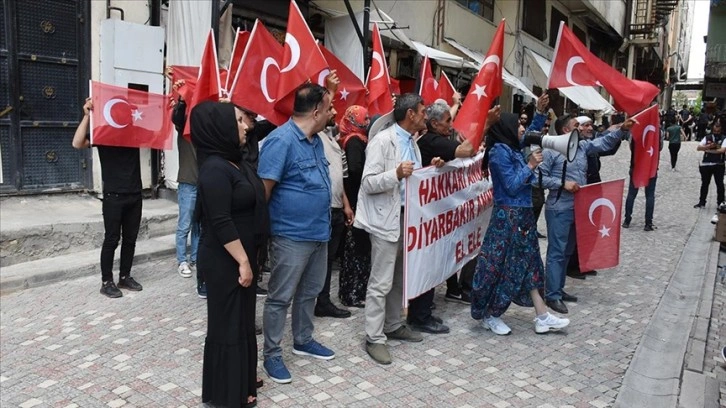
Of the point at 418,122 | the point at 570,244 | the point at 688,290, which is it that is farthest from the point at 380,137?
the point at 688,290

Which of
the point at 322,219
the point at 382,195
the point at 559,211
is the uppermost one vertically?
the point at 382,195

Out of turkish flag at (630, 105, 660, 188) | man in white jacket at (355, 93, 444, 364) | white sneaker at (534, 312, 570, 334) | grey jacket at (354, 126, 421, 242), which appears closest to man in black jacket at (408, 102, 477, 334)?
man in white jacket at (355, 93, 444, 364)

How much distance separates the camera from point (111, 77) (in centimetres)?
772

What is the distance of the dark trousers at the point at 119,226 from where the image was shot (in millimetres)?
5500

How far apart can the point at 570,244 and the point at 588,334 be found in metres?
1.16

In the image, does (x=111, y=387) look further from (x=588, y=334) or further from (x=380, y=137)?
(x=588, y=334)

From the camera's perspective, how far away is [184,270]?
631 cm

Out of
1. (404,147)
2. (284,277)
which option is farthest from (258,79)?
(284,277)

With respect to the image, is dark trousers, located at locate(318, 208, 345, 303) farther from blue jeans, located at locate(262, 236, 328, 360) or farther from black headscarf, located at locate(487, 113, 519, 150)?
black headscarf, located at locate(487, 113, 519, 150)

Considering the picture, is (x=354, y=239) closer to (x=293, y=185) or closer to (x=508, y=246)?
(x=508, y=246)

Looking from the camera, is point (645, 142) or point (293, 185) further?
point (645, 142)

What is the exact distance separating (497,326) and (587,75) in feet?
8.82

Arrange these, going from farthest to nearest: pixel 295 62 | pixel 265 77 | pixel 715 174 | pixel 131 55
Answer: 1. pixel 715 174
2. pixel 131 55
3. pixel 265 77
4. pixel 295 62

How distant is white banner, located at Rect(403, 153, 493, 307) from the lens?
4.45 m
